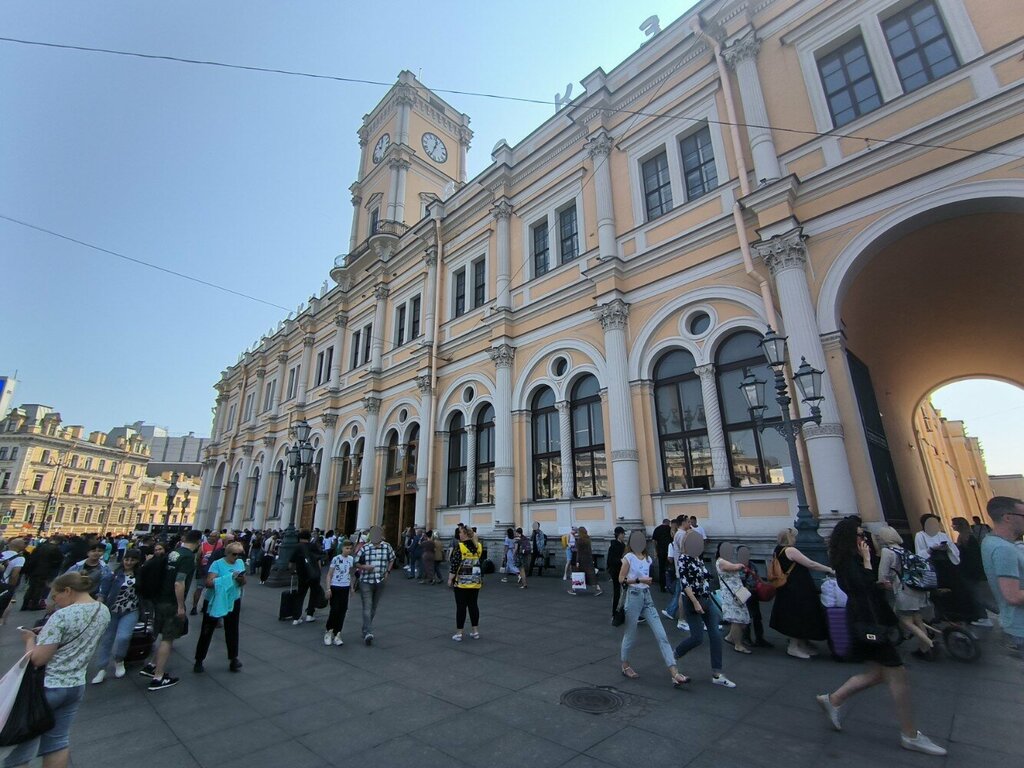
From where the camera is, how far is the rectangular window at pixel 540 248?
17.7 metres

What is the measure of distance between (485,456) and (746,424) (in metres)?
9.46

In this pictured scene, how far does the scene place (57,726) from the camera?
10.2 feet

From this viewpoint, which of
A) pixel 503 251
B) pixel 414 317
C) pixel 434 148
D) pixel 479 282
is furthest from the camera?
pixel 434 148

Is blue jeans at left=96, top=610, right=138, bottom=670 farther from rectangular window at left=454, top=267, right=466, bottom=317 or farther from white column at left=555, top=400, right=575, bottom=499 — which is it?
rectangular window at left=454, top=267, right=466, bottom=317

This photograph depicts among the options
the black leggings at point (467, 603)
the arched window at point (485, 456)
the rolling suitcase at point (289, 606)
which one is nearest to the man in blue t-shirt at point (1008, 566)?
the black leggings at point (467, 603)

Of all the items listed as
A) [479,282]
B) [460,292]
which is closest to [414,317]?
[460,292]

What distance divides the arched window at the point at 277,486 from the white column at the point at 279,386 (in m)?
4.08

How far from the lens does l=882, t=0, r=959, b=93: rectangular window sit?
34.2 feet

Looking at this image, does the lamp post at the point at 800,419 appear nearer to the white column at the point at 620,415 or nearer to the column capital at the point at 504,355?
the white column at the point at 620,415

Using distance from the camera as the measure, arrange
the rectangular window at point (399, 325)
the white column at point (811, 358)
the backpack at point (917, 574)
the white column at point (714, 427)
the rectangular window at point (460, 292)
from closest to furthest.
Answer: the backpack at point (917, 574) → the white column at point (811, 358) → the white column at point (714, 427) → the rectangular window at point (460, 292) → the rectangular window at point (399, 325)

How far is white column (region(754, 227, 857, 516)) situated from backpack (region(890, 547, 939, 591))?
3.61 metres

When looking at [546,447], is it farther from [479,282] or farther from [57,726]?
[57,726]

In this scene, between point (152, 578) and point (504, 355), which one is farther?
point (504, 355)

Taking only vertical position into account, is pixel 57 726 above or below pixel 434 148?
below
